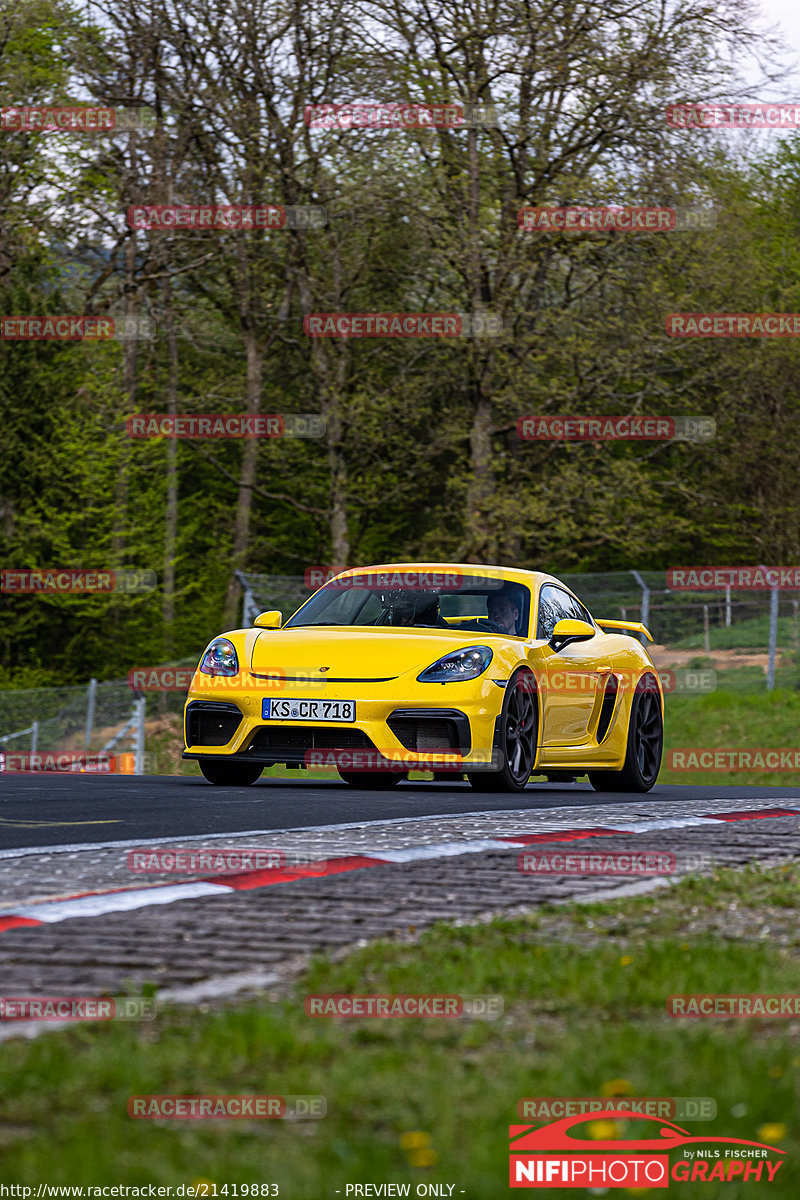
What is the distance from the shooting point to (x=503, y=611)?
11469 millimetres

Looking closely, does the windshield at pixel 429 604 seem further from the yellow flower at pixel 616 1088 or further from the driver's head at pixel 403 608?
the yellow flower at pixel 616 1088

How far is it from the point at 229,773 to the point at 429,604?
5.89 feet

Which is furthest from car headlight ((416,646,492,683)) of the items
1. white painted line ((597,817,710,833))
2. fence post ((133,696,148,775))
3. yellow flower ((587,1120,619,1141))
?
fence post ((133,696,148,775))

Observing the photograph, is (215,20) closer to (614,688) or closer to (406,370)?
(406,370)

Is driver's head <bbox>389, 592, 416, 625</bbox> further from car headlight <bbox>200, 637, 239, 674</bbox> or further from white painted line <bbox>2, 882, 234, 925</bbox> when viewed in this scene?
white painted line <bbox>2, 882, 234, 925</bbox>

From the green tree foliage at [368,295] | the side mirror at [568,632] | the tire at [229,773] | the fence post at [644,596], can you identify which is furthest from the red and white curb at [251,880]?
the green tree foliage at [368,295]

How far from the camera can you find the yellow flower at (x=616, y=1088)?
2.99 meters

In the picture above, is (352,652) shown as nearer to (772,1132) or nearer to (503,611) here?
(503,611)

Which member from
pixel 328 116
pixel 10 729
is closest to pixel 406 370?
pixel 328 116

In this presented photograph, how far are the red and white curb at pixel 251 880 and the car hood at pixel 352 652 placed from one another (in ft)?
8.31

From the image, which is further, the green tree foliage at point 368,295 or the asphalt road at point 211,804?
the green tree foliage at point 368,295

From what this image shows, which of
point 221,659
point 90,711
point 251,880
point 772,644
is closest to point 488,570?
point 221,659

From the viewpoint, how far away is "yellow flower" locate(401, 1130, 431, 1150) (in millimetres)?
2653

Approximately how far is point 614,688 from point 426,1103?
30.7 feet
